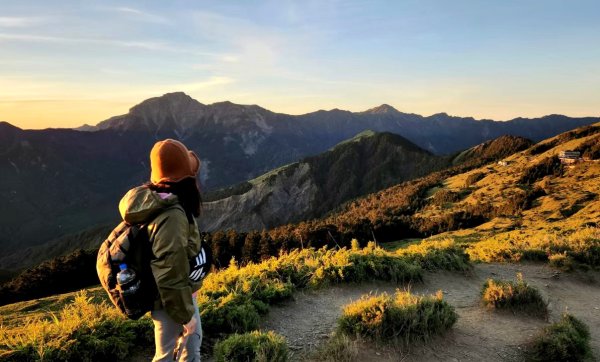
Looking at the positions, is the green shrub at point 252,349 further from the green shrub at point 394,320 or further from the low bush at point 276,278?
the green shrub at point 394,320

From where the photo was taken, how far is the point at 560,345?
712 centimetres

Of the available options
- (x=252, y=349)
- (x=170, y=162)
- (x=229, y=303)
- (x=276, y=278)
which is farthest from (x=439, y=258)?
(x=170, y=162)

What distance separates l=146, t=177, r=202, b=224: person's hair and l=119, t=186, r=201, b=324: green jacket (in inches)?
5.6

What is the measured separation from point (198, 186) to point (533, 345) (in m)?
6.70

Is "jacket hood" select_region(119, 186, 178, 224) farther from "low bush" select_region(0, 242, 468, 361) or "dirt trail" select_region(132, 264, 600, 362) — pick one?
"dirt trail" select_region(132, 264, 600, 362)

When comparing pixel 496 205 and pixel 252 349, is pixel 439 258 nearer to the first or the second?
pixel 252 349

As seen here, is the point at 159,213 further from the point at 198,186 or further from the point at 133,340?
the point at 133,340

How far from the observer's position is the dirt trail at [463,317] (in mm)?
7122

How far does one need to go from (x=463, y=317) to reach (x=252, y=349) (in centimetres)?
515

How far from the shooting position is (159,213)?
407 cm

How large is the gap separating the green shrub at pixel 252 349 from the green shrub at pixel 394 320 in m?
1.49

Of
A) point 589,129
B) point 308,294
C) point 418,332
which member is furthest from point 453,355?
point 589,129

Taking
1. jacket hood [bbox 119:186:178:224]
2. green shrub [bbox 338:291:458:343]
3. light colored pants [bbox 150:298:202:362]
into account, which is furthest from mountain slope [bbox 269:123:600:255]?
jacket hood [bbox 119:186:178:224]

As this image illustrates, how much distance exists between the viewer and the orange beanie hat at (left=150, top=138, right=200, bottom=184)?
14.0 feet
